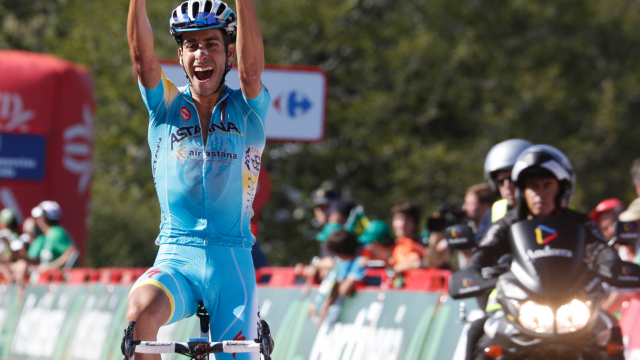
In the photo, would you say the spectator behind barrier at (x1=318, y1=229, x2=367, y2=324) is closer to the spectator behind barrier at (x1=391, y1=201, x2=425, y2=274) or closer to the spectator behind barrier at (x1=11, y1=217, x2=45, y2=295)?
the spectator behind barrier at (x1=391, y1=201, x2=425, y2=274)

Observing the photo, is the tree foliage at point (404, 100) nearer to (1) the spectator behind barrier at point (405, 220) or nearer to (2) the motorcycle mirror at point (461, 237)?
(1) the spectator behind barrier at point (405, 220)

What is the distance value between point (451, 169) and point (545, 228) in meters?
25.9

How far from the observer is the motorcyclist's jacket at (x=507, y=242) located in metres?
5.96

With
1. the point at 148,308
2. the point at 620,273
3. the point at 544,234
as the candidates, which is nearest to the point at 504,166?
the point at 620,273

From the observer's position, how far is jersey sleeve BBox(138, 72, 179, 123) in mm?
5133

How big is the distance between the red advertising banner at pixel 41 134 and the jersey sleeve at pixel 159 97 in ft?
59.9

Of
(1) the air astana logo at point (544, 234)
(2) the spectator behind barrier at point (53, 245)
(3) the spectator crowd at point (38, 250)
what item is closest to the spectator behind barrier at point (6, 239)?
(3) the spectator crowd at point (38, 250)

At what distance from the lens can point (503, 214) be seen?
6781 mm

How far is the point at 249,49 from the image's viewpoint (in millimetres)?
5082

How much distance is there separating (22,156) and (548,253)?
743 inches

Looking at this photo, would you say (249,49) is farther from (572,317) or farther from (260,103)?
(572,317)

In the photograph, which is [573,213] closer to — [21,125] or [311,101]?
[311,101]

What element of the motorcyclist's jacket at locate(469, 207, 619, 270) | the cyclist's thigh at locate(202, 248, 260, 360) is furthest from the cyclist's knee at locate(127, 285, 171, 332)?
the motorcyclist's jacket at locate(469, 207, 619, 270)

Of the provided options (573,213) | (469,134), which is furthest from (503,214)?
(469,134)
